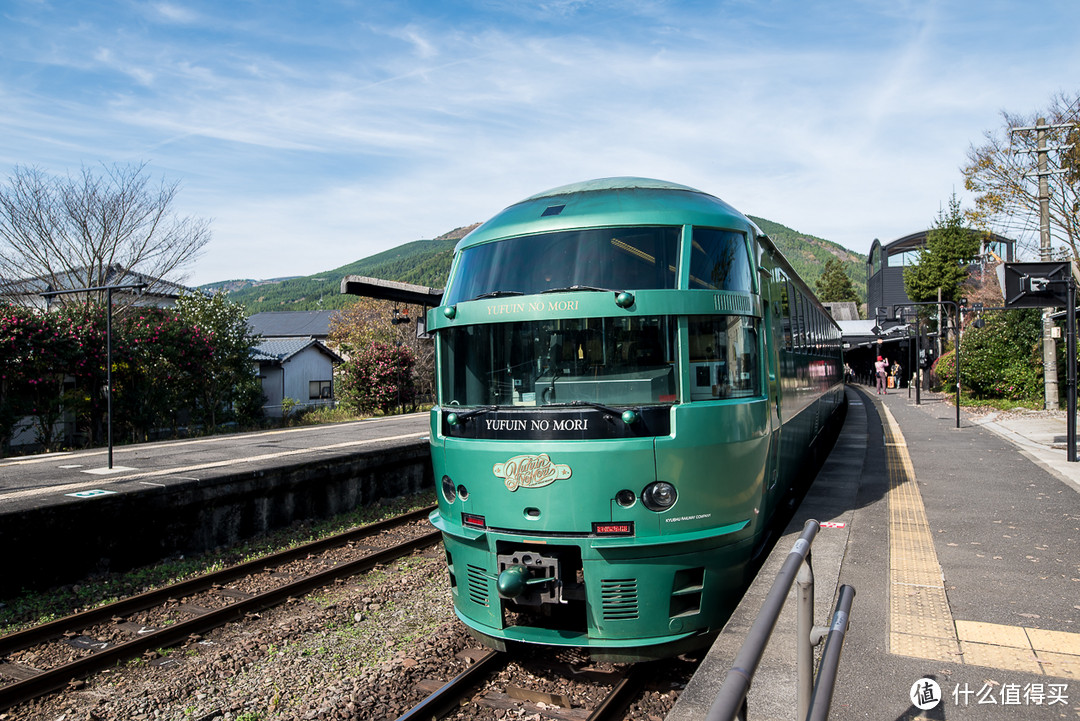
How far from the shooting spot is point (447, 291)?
560 cm

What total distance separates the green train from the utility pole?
66.1 feet

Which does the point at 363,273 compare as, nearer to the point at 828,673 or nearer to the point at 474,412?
the point at 474,412

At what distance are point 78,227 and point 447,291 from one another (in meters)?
23.4

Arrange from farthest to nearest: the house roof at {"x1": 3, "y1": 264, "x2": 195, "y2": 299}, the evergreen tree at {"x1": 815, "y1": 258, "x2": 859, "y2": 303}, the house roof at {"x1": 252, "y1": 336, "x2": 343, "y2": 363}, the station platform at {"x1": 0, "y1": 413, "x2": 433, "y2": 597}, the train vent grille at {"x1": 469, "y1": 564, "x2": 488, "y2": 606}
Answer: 1. the evergreen tree at {"x1": 815, "y1": 258, "x2": 859, "y2": 303}
2. the house roof at {"x1": 252, "y1": 336, "x2": 343, "y2": 363}
3. the house roof at {"x1": 3, "y1": 264, "x2": 195, "y2": 299}
4. the station platform at {"x1": 0, "y1": 413, "x2": 433, "y2": 597}
5. the train vent grille at {"x1": 469, "y1": 564, "x2": 488, "y2": 606}

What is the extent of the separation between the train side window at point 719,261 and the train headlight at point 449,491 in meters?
2.17

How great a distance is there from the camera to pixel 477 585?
16.2 feet

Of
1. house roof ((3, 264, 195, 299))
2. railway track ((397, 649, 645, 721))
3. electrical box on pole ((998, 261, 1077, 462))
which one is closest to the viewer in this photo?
railway track ((397, 649, 645, 721))

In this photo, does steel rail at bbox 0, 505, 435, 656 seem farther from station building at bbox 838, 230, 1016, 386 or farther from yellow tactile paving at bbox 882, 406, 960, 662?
station building at bbox 838, 230, 1016, 386

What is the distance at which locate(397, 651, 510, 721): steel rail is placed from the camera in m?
4.49

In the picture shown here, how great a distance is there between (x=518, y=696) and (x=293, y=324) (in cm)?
5369

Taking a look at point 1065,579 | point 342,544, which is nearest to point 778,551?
point 1065,579

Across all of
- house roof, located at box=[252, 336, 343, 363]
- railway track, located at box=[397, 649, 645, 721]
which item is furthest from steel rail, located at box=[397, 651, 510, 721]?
house roof, located at box=[252, 336, 343, 363]

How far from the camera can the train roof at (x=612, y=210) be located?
5082 mm

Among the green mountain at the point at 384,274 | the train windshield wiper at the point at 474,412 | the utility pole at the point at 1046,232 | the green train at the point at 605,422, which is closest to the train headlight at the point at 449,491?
the green train at the point at 605,422
